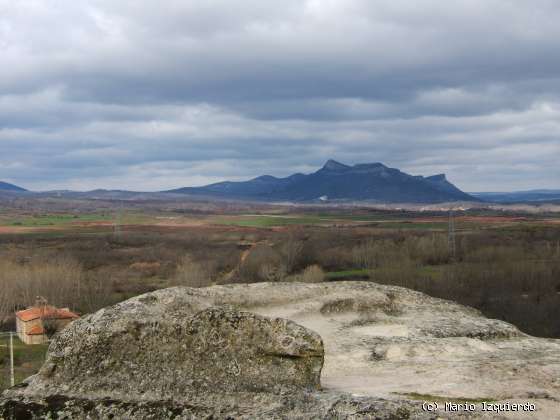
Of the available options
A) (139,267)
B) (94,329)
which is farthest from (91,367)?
(139,267)

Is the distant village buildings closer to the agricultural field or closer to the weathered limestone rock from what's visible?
the agricultural field

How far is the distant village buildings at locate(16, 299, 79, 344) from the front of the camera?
4097cm

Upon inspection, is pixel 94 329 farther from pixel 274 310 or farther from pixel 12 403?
pixel 274 310

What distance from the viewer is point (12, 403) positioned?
22.0 feet

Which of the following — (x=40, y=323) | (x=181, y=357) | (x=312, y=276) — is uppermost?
(x=181, y=357)

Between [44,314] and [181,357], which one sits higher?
[181,357]

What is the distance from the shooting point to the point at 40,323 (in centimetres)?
4116

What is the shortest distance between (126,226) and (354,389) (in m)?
103

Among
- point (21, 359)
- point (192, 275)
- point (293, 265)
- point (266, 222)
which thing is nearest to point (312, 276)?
point (192, 275)

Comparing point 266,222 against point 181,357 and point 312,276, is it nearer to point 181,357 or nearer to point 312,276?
point 312,276

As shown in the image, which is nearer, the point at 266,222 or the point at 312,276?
the point at 312,276

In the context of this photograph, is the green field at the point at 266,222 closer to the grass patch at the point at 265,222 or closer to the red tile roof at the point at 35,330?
the grass patch at the point at 265,222

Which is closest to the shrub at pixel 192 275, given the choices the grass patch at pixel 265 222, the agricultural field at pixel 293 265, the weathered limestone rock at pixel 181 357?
the agricultural field at pixel 293 265

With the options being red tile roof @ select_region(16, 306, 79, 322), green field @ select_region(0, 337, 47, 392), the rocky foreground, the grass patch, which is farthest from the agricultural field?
the rocky foreground
